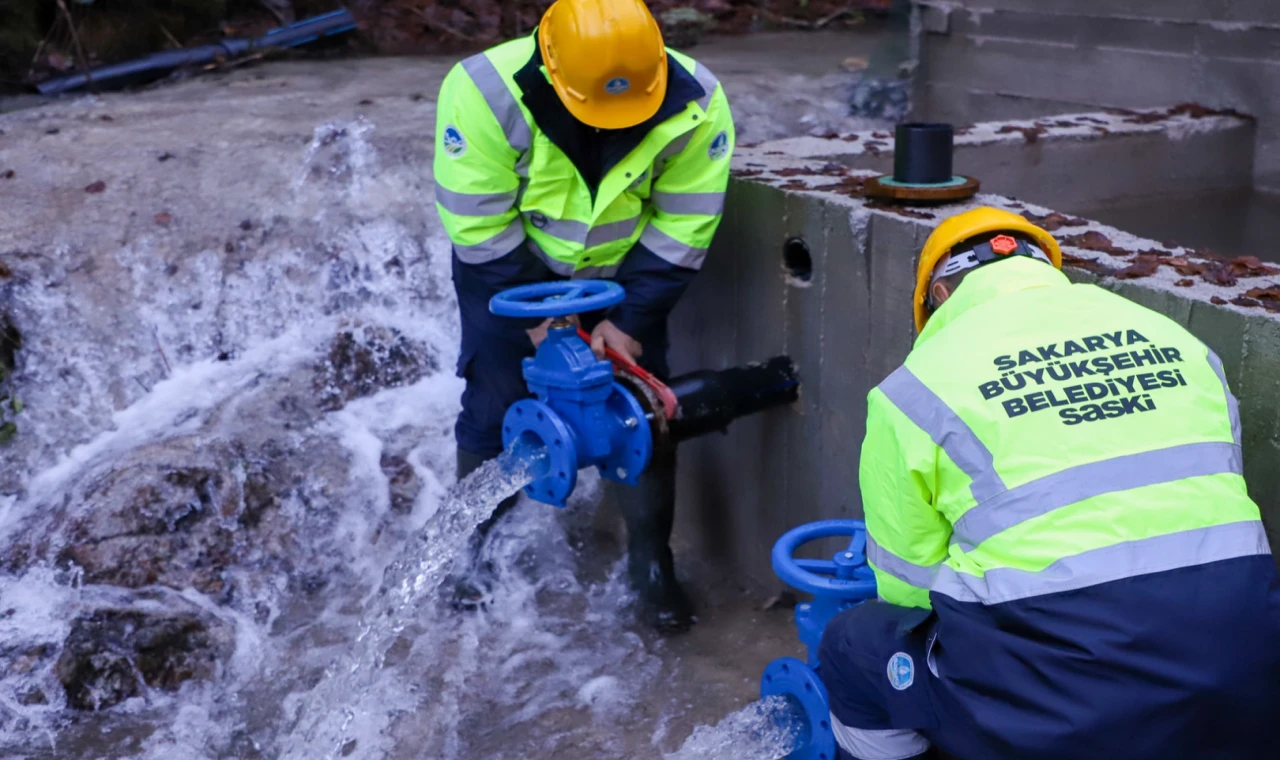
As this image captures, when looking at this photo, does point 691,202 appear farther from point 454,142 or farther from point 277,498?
point 277,498

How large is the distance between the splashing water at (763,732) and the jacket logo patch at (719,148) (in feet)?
4.92

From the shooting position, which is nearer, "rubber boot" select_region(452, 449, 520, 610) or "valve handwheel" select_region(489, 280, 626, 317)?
"valve handwheel" select_region(489, 280, 626, 317)

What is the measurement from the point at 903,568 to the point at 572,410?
1.22m

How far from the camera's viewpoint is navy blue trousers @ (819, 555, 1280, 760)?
67.4 inches

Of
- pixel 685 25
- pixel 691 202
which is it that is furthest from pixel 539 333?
pixel 685 25

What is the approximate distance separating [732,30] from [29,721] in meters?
7.21

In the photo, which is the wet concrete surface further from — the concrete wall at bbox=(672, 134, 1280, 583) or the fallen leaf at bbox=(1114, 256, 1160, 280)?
the fallen leaf at bbox=(1114, 256, 1160, 280)

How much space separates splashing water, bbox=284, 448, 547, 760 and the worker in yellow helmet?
357 mm

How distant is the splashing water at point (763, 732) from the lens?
2.51 m

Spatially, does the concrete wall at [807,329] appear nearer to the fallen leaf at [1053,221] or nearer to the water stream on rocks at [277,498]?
the fallen leaf at [1053,221]

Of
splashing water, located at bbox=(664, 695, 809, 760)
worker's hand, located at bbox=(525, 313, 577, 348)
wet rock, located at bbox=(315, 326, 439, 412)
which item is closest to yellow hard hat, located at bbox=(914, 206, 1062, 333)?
splashing water, located at bbox=(664, 695, 809, 760)

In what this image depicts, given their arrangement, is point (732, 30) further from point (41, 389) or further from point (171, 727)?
point (171, 727)

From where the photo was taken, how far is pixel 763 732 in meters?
2.56

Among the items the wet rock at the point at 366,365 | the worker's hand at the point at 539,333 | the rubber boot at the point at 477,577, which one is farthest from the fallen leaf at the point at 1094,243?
the wet rock at the point at 366,365
